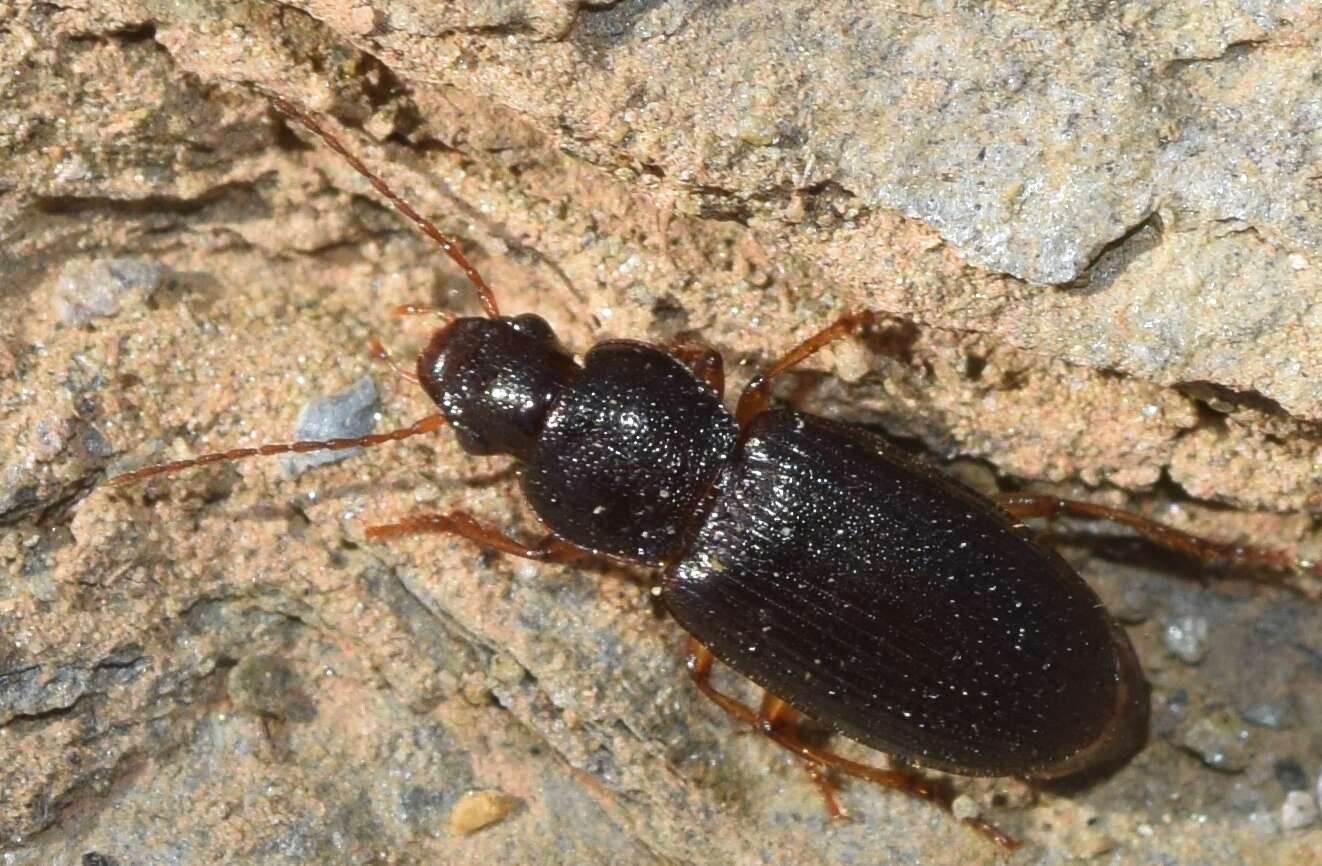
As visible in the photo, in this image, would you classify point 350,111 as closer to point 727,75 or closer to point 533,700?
point 727,75

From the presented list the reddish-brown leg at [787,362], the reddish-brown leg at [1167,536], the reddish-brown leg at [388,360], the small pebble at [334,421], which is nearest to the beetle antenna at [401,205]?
the reddish-brown leg at [388,360]

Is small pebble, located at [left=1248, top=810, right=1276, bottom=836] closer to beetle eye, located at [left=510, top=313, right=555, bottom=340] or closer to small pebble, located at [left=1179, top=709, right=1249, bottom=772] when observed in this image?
small pebble, located at [left=1179, top=709, right=1249, bottom=772]

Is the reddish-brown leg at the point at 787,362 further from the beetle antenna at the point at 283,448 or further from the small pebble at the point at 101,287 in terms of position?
the small pebble at the point at 101,287

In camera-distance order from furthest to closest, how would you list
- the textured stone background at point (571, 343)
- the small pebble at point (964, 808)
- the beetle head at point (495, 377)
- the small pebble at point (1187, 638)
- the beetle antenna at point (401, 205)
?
the small pebble at point (1187, 638) < the small pebble at point (964, 808) < the beetle head at point (495, 377) < the beetle antenna at point (401, 205) < the textured stone background at point (571, 343)

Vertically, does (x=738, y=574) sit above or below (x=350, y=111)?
below

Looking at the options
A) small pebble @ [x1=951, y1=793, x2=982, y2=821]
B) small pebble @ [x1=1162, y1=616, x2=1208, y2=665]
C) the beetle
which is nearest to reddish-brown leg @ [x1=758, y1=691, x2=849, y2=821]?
A: the beetle

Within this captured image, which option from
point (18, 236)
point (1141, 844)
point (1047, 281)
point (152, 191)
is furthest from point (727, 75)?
point (1141, 844)

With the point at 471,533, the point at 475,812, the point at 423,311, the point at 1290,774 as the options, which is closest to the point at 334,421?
the point at 423,311
